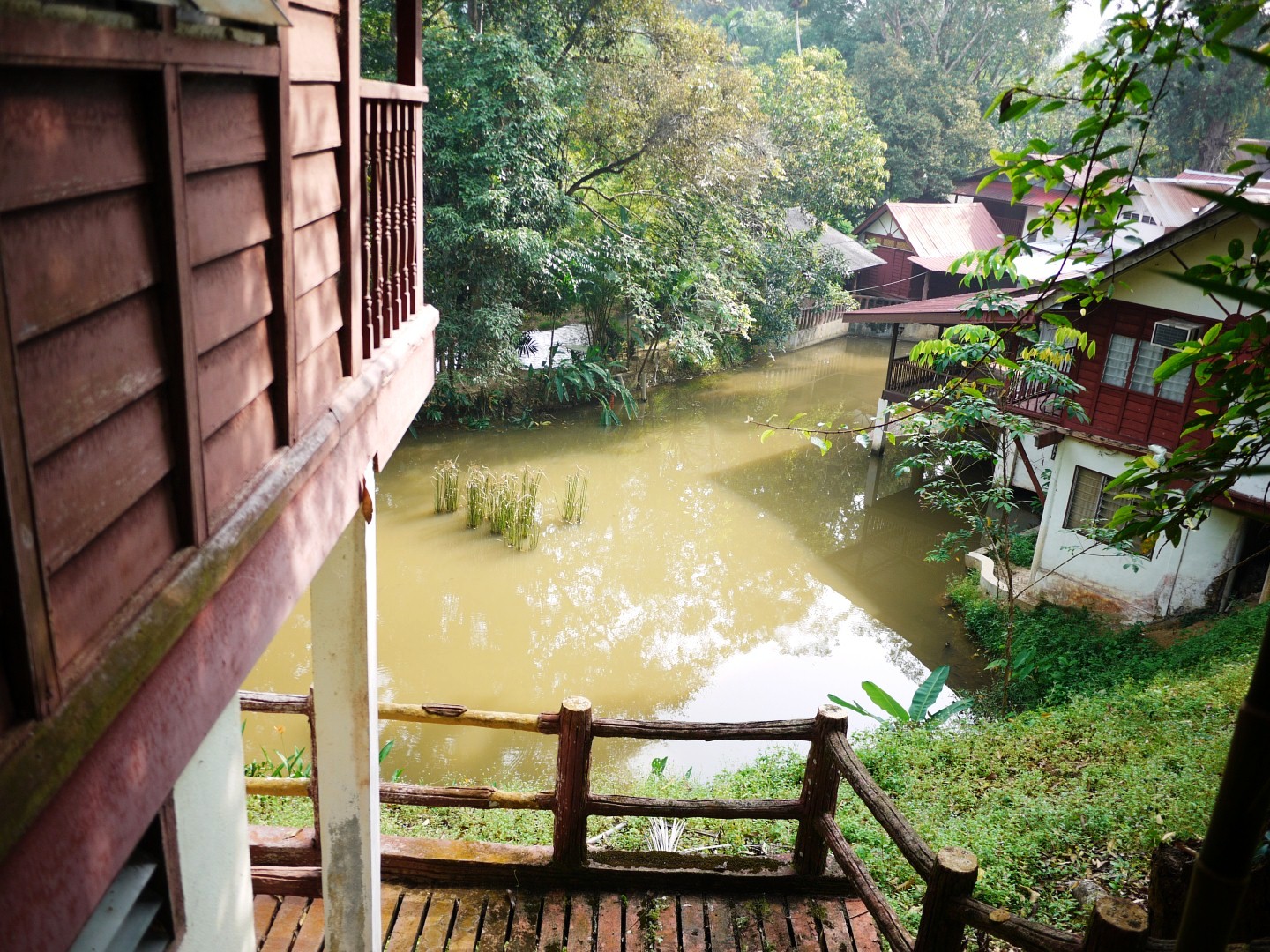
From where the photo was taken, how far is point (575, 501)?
43.9ft

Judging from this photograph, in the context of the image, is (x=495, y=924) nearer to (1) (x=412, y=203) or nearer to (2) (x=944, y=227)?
(1) (x=412, y=203)

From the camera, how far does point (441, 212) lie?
13570mm

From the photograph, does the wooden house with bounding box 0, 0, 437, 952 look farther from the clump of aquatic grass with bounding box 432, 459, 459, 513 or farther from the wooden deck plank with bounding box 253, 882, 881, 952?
the clump of aquatic grass with bounding box 432, 459, 459, 513

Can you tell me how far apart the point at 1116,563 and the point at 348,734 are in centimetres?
1000

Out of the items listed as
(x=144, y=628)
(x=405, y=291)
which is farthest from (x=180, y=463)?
(x=405, y=291)

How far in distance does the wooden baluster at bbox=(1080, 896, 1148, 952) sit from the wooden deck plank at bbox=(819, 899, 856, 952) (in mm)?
1643

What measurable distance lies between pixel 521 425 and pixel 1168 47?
47.4 ft

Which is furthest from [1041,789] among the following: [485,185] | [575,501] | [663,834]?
[485,185]

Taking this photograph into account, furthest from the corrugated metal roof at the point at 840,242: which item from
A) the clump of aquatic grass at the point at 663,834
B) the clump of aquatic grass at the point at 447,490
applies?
the clump of aquatic grass at the point at 663,834

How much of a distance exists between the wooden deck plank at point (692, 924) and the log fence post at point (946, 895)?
116 centimetres

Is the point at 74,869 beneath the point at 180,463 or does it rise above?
beneath

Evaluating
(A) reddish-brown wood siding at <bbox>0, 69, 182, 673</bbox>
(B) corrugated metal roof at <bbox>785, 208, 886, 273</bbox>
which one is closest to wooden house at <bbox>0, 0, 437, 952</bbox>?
(A) reddish-brown wood siding at <bbox>0, 69, 182, 673</bbox>

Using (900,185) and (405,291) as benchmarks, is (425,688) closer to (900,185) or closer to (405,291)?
(405,291)

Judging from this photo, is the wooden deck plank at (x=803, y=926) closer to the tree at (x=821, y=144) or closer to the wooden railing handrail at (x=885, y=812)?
the wooden railing handrail at (x=885, y=812)
